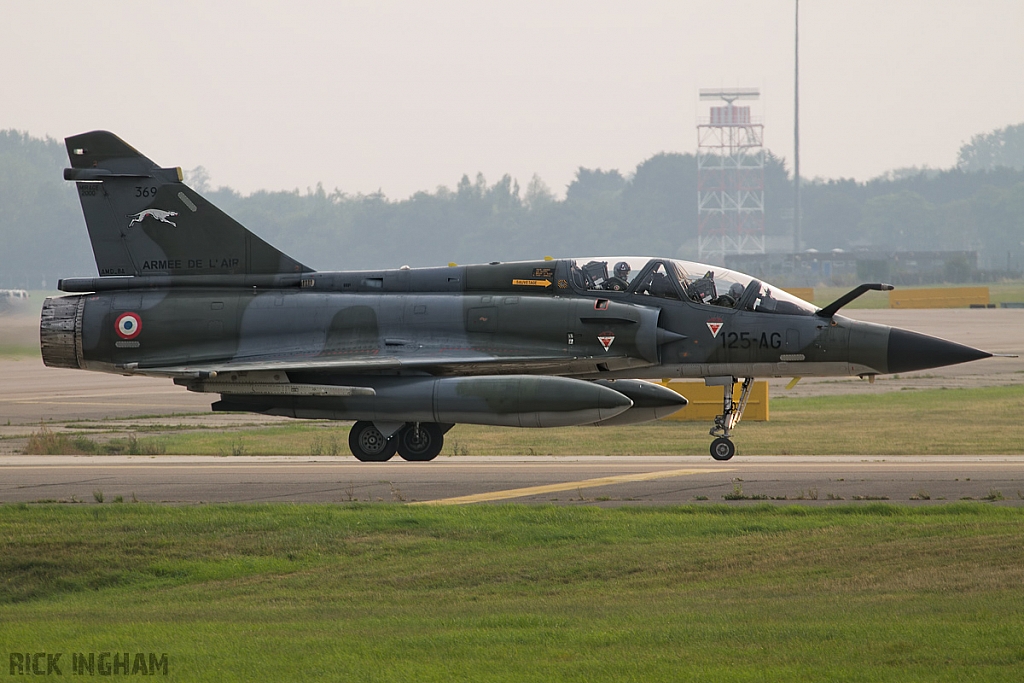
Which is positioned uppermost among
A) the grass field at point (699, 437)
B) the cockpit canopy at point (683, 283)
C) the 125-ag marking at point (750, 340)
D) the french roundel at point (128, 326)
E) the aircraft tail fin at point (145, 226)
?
the aircraft tail fin at point (145, 226)

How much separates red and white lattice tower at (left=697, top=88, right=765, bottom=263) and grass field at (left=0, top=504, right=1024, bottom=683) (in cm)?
15862

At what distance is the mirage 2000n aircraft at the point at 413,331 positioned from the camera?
17.1 meters

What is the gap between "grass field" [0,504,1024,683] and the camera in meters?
7.48

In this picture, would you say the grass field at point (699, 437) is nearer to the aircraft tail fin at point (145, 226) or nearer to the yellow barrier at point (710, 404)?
the yellow barrier at point (710, 404)

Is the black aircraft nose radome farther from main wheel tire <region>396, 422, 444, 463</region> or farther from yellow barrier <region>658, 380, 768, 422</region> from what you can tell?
yellow barrier <region>658, 380, 768, 422</region>

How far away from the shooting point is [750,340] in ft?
57.0

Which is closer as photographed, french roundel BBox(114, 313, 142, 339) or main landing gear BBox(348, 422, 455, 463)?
main landing gear BBox(348, 422, 455, 463)

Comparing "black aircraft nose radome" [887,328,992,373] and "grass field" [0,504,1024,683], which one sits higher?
"black aircraft nose radome" [887,328,992,373]

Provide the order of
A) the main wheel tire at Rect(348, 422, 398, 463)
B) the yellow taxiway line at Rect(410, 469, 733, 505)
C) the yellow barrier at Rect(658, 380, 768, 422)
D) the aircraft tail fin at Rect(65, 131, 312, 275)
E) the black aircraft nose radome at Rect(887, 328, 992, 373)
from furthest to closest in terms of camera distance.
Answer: the yellow barrier at Rect(658, 380, 768, 422) → the aircraft tail fin at Rect(65, 131, 312, 275) → the main wheel tire at Rect(348, 422, 398, 463) → the black aircraft nose radome at Rect(887, 328, 992, 373) → the yellow taxiway line at Rect(410, 469, 733, 505)

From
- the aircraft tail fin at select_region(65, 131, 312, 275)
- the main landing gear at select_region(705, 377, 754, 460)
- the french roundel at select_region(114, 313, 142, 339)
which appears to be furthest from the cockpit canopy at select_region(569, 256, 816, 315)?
the french roundel at select_region(114, 313, 142, 339)

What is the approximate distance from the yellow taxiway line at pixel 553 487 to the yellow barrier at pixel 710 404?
34.6ft

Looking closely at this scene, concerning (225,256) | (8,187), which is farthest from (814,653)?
(8,187)

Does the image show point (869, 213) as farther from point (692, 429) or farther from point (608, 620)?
point (608, 620)

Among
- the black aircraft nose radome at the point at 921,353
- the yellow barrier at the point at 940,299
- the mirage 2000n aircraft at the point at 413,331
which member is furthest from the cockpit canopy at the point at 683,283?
the yellow barrier at the point at 940,299
